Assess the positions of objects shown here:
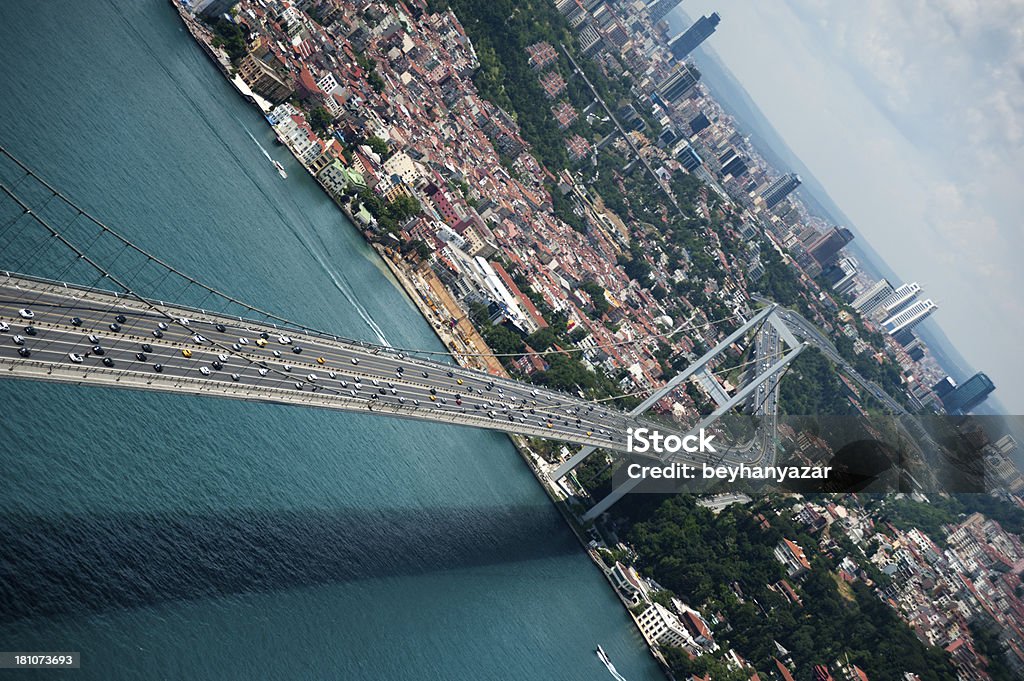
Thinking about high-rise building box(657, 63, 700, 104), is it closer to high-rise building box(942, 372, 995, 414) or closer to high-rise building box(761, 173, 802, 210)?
high-rise building box(761, 173, 802, 210)

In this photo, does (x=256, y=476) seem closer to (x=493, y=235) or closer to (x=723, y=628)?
(x=723, y=628)

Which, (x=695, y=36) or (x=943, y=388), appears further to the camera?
(x=695, y=36)

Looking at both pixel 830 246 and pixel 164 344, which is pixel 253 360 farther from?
pixel 830 246

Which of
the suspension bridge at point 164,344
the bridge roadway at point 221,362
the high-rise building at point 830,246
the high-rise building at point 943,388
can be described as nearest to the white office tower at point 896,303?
the high-rise building at point 830,246

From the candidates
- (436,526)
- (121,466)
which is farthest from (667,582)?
(121,466)

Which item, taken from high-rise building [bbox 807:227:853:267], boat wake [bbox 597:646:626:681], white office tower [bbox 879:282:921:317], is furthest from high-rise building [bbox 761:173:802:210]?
boat wake [bbox 597:646:626:681]

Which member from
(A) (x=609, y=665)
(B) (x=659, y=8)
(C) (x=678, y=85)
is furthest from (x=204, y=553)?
(B) (x=659, y=8)

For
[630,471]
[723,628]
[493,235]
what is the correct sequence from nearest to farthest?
1. [723,628]
2. [630,471]
3. [493,235]
